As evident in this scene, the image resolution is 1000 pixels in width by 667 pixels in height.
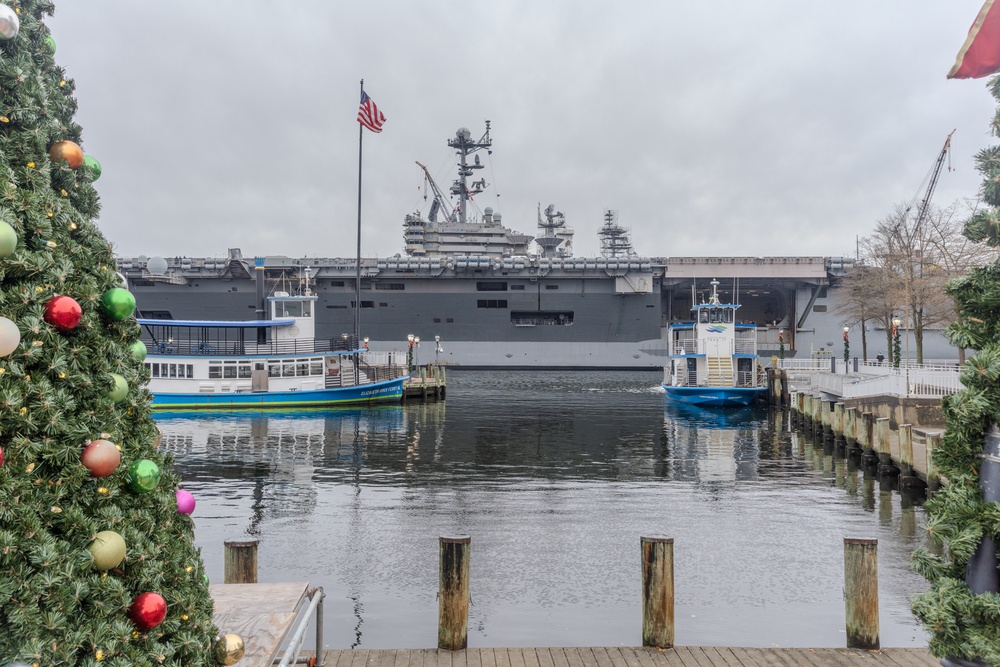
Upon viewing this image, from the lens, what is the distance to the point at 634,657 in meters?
5.79

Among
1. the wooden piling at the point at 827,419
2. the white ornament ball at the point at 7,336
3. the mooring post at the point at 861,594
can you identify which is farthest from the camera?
the wooden piling at the point at 827,419

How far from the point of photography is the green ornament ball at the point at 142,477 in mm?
3016

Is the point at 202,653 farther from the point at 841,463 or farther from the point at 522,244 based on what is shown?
the point at 522,244

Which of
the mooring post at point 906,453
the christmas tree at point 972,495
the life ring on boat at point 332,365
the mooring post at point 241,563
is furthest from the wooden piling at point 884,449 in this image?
the life ring on boat at point 332,365

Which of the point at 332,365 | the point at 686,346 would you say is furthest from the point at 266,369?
the point at 686,346

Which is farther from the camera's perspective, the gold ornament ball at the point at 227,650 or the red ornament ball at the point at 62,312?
the gold ornament ball at the point at 227,650

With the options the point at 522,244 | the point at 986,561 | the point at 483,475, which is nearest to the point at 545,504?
the point at 483,475

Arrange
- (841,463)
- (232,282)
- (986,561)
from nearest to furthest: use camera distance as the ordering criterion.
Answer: (986,561)
(841,463)
(232,282)

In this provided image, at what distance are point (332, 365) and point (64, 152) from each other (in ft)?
98.1

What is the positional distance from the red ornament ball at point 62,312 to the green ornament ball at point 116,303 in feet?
0.82

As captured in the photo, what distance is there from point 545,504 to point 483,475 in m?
3.20

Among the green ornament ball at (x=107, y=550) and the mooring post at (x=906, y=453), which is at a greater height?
the green ornament ball at (x=107, y=550)

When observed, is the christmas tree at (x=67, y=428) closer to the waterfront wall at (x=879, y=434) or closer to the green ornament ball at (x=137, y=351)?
the green ornament ball at (x=137, y=351)

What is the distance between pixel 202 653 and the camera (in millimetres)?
3289
